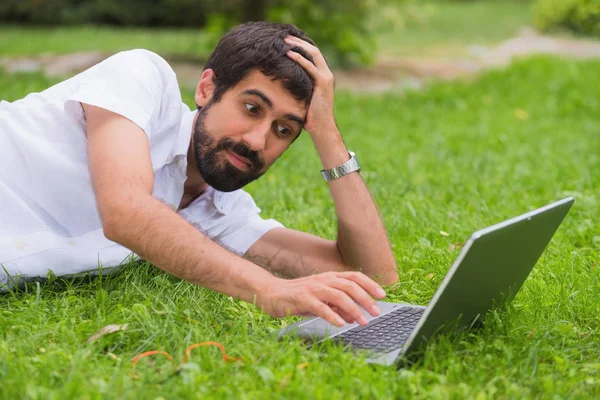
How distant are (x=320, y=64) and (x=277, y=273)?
3.23 feet

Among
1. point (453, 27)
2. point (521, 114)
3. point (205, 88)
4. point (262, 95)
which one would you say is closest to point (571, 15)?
point (521, 114)

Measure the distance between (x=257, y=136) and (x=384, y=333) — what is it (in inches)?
35.1

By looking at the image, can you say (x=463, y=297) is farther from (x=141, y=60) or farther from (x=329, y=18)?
(x=329, y=18)

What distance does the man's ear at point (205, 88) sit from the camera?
3268mm

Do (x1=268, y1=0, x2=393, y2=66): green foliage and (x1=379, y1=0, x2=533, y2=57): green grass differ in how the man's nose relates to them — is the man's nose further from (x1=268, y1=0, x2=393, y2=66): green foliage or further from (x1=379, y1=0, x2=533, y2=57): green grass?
(x1=379, y1=0, x2=533, y2=57): green grass

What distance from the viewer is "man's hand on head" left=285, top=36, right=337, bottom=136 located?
10.5 ft

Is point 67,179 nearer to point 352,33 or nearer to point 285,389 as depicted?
point 285,389

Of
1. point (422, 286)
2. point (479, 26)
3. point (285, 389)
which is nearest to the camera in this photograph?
point (285, 389)

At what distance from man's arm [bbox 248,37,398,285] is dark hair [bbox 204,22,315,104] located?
0.05m

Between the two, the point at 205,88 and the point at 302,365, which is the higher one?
the point at 205,88

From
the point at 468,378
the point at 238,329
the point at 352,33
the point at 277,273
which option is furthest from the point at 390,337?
the point at 352,33

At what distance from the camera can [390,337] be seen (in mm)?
2652

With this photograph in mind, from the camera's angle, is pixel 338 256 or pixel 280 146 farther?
pixel 338 256

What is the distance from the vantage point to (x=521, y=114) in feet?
30.1
